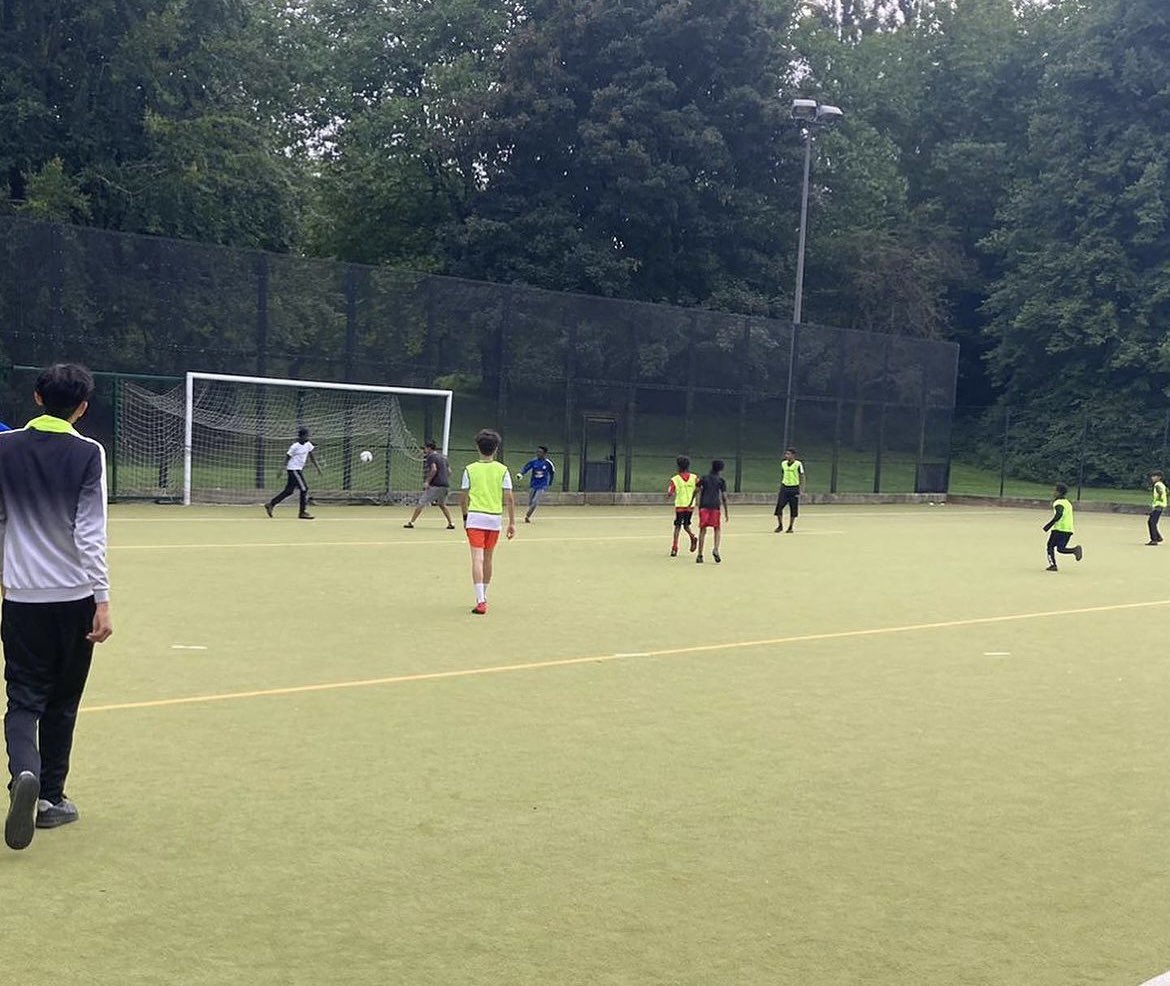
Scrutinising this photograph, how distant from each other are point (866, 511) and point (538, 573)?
2037 centimetres

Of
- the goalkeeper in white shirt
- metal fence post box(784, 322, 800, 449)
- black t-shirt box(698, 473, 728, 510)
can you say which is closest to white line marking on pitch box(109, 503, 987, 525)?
the goalkeeper in white shirt

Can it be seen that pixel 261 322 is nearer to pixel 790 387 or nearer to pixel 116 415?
pixel 116 415

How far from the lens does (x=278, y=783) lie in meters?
6.69

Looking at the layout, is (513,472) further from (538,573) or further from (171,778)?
(171,778)

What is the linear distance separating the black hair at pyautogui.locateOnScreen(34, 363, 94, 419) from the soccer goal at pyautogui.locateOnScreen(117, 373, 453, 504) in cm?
1987

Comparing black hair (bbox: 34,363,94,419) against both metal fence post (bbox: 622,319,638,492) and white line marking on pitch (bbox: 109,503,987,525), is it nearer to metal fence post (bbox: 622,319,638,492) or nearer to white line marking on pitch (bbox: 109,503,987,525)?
white line marking on pitch (bbox: 109,503,987,525)

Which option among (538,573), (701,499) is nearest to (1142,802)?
(538,573)

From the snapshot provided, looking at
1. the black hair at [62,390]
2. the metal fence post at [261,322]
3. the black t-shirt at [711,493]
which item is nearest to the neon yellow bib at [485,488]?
the black t-shirt at [711,493]

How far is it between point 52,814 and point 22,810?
0.53 metres

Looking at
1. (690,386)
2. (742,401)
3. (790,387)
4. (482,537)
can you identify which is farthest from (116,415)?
(790,387)

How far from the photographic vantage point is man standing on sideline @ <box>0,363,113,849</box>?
566 centimetres

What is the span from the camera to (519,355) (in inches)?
1247

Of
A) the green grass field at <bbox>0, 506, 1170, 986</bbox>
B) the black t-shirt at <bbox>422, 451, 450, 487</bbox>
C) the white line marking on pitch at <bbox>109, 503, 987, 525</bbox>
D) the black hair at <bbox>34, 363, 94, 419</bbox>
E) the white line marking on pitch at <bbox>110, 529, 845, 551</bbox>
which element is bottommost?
the white line marking on pitch at <bbox>109, 503, 987, 525</bbox>

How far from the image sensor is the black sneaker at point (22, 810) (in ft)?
17.5
